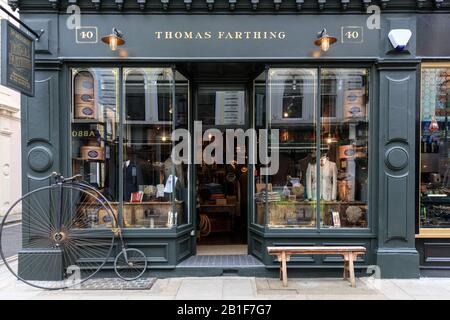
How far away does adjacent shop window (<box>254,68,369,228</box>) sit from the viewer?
678 cm

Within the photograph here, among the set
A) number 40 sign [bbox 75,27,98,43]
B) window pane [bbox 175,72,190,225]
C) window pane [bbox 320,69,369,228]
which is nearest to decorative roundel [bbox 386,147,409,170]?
window pane [bbox 320,69,369,228]

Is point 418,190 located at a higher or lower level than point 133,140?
lower

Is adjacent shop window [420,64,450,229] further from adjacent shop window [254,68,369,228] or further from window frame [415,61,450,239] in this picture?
adjacent shop window [254,68,369,228]

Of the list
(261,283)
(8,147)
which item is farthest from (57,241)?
(8,147)

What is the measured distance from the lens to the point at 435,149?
675 centimetres

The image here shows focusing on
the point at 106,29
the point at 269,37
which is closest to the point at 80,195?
the point at 106,29

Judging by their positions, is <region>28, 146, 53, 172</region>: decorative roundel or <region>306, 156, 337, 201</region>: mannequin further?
<region>306, 156, 337, 201</region>: mannequin

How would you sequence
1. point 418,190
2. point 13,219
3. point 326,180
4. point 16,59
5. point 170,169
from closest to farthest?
1. point 16,59
2. point 418,190
3. point 326,180
4. point 170,169
5. point 13,219

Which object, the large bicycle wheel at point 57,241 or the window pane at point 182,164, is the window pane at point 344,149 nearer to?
the window pane at point 182,164

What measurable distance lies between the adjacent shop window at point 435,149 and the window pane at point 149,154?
15.7 feet

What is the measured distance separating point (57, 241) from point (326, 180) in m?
5.12

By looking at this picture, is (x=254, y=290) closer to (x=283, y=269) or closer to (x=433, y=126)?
(x=283, y=269)

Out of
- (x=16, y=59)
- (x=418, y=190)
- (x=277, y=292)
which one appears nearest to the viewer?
(x=16, y=59)

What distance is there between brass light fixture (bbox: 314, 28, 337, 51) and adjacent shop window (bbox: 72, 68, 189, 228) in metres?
2.79
